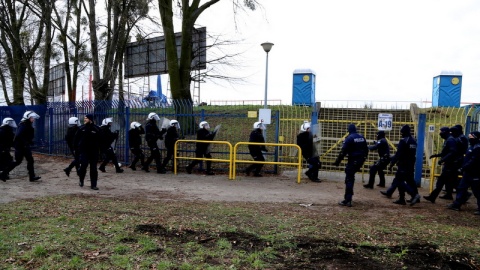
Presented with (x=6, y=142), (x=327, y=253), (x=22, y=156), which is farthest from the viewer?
(x=6, y=142)

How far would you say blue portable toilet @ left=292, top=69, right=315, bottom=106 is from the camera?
2219cm

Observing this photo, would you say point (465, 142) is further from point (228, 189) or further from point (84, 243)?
point (84, 243)

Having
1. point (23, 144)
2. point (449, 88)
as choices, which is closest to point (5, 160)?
point (23, 144)

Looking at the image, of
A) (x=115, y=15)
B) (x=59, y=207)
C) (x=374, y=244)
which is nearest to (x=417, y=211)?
(x=374, y=244)

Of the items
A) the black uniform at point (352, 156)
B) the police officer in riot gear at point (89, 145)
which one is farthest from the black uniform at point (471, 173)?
the police officer in riot gear at point (89, 145)

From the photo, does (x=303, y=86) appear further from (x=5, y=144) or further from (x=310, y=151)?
(x=5, y=144)

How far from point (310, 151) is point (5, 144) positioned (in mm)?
8175

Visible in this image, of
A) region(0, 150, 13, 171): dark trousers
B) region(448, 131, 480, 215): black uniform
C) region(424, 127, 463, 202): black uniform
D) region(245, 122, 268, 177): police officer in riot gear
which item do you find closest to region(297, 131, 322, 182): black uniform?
region(245, 122, 268, 177): police officer in riot gear

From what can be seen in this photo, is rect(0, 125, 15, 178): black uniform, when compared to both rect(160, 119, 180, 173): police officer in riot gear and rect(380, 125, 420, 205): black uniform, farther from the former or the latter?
rect(380, 125, 420, 205): black uniform

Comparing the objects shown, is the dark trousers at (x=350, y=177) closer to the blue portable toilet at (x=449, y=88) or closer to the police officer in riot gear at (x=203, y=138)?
the police officer in riot gear at (x=203, y=138)

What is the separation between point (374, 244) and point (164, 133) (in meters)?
8.05

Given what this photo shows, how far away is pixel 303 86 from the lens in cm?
2233

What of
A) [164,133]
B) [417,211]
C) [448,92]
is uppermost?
[448,92]

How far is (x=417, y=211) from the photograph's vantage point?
24.1ft
